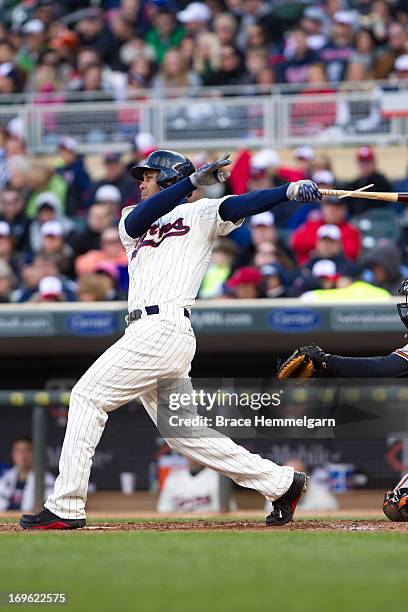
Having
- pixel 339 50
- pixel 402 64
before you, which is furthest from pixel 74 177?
pixel 402 64

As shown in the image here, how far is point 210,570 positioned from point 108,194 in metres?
7.04

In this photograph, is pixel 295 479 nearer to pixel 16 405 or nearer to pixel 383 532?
pixel 383 532

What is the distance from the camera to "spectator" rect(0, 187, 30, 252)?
10.8m

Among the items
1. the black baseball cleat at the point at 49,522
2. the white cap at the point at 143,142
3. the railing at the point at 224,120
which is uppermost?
the railing at the point at 224,120

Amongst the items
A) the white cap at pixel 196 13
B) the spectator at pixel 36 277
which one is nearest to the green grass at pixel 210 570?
the spectator at pixel 36 277

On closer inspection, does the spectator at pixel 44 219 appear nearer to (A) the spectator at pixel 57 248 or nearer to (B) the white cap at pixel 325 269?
(A) the spectator at pixel 57 248

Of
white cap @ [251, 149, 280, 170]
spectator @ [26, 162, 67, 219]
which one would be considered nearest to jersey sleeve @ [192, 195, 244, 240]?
white cap @ [251, 149, 280, 170]

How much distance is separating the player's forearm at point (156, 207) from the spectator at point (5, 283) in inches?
170

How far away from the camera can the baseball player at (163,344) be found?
522cm

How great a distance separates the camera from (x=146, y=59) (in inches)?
496

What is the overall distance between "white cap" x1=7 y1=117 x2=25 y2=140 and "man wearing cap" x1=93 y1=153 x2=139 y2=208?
118cm

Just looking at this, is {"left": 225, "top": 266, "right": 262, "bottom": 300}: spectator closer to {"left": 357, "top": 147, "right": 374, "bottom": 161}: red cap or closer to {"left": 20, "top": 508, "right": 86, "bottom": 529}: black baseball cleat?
{"left": 357, "top": 147, "right": 374, "bottom": 161}: red cap

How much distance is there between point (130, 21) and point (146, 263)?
8.11 meters

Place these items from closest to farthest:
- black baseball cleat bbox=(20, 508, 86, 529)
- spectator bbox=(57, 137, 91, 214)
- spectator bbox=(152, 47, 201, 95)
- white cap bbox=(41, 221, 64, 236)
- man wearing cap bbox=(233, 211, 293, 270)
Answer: black baseball cleat bbox=(20, 508, 86, 529), man wearing cap bbox=(233, 211, 293, 270), white cap bbox=(41, 221, 64, 236), spectator bbox=(57, 137, 91, 214), spectator bbox=(152, 47, 201, 95)
